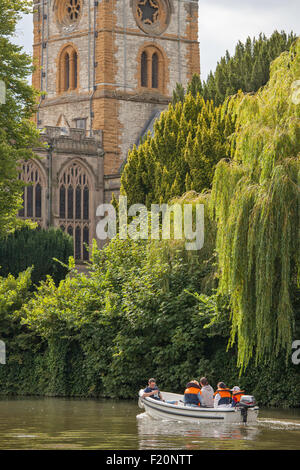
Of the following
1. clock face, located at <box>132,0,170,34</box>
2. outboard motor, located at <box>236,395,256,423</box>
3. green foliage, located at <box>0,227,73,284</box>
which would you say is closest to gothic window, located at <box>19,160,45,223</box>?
green foliage, located at <box>0,227,73,284</box>

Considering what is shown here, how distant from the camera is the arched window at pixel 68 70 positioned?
75025mm

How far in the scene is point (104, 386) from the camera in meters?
33.6

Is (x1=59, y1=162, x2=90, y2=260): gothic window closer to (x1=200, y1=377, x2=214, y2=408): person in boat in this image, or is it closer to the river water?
the river water

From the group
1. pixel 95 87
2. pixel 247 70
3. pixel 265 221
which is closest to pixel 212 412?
pixel 265 221

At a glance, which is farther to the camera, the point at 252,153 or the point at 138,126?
the point at 138,126

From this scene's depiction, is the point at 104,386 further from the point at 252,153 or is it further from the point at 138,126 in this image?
the point at 138,126

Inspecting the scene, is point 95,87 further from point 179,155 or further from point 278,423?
point 278,423

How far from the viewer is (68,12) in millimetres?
76250

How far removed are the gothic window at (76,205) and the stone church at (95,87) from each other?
0.06 m

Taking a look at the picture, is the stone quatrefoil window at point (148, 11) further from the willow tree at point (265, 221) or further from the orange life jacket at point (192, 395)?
the orange life jacket at point (192, 395)

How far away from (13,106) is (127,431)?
16.6 meters

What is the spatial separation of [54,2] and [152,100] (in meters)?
10.7

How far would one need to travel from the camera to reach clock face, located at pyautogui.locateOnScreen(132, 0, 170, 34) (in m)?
75.2
